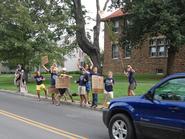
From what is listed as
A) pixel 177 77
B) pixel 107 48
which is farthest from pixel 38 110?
pixel 107 48

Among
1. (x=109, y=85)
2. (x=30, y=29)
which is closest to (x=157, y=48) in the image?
(x=30, y=29)

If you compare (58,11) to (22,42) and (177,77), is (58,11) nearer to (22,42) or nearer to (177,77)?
(22,42)

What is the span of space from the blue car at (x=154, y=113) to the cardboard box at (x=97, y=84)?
8225 mm

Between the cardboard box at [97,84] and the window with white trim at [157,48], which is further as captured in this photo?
the window with white trim at [157,48]

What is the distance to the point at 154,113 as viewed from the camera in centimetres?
894

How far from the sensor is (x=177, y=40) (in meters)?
35.6

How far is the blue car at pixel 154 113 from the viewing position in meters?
8.51

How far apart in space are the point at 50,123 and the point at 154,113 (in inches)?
198

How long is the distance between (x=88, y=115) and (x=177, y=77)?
7300 mm

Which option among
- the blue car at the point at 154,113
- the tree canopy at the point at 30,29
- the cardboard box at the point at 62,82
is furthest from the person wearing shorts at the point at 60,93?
the tree canopy at the point at 30,29

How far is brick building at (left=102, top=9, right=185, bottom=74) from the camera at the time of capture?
150 feet

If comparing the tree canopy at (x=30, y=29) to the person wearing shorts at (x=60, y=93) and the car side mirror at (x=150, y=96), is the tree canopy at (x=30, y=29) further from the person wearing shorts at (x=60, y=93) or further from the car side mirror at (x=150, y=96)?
the car side mirror at (x=150, y=96)

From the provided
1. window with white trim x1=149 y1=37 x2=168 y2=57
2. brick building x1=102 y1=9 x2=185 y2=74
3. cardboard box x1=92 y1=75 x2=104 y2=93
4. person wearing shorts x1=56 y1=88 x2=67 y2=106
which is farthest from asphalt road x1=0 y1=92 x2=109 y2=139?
window with white trim x1=149 y1=37 x2=168 y2=57

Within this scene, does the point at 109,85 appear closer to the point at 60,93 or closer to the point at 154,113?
the point at 60,93
